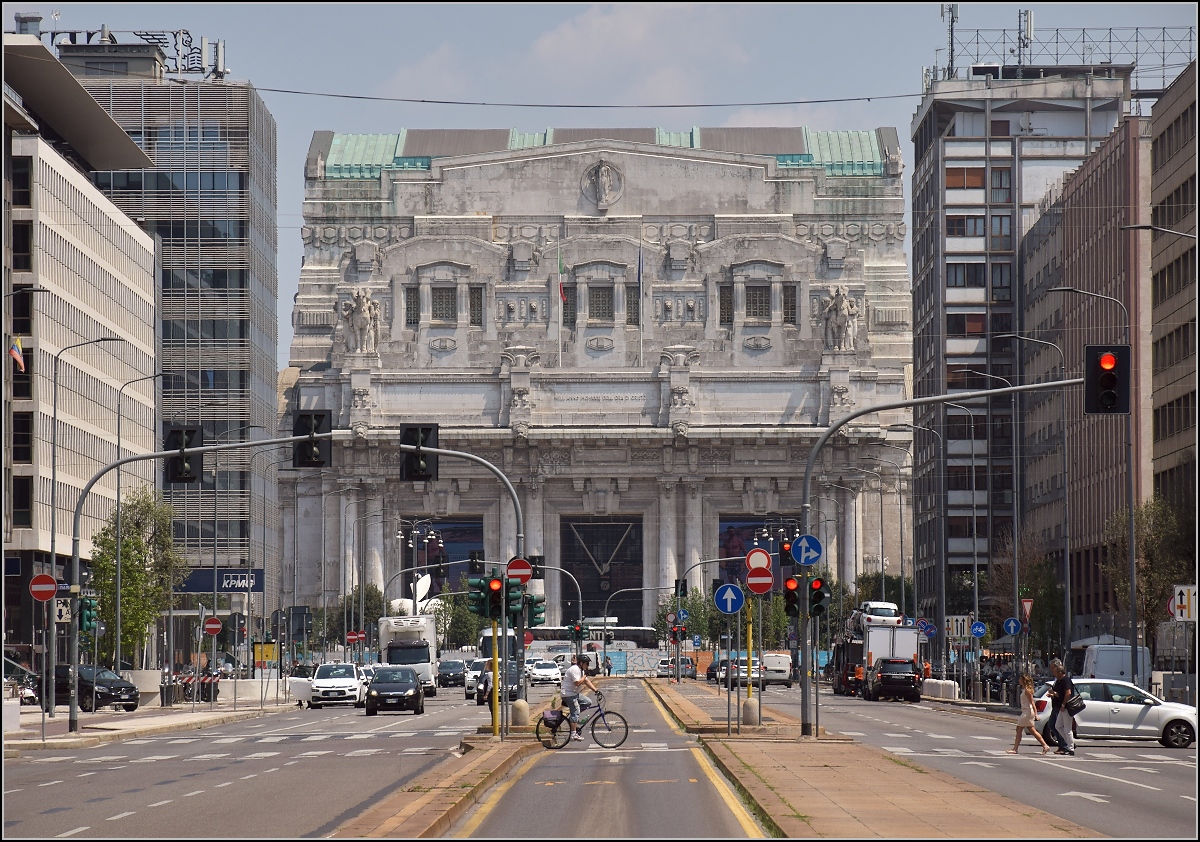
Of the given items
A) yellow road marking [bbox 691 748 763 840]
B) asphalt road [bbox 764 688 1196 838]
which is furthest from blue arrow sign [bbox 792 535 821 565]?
yellow road marking [bbox 691 748 763 840]

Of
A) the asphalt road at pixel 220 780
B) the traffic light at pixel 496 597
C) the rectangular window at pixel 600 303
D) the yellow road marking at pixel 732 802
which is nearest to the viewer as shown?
the yellow road marking at pixel 732 802

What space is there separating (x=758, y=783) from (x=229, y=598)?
287 feet

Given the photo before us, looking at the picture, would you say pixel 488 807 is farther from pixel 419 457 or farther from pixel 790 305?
pixel 790 305

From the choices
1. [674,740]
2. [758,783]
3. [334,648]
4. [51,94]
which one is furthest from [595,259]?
[758,783]

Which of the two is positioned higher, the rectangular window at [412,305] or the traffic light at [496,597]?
the rectangular window at [412,305]

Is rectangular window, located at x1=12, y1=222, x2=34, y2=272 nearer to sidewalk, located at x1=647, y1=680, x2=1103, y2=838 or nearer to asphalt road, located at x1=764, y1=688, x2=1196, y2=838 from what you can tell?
asphalt road, located at x1=764, y1=688, x2=1196, y2=838

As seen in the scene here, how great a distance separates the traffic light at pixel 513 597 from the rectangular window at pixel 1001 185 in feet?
344

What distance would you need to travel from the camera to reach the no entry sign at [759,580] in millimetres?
35066

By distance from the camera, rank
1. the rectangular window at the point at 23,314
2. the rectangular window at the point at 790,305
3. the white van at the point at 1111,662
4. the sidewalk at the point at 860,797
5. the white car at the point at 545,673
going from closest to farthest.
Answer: the sidewalk at the point at 860,797
the white van at the point at 1111,662
the rectangular window at the point at 23,314
the white car at the point at 545,673
the rectangular window at the point at 790,305

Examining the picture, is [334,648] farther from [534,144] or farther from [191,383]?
[534,144]

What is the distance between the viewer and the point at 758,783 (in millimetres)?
22719

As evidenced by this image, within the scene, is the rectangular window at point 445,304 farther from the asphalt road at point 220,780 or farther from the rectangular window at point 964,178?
the asphalt road at point 220,780

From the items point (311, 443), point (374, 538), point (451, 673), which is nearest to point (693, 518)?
point (374, 538)

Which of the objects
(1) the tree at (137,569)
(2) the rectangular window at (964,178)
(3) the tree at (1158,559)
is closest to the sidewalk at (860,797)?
(3) the tree at (1158,559)
